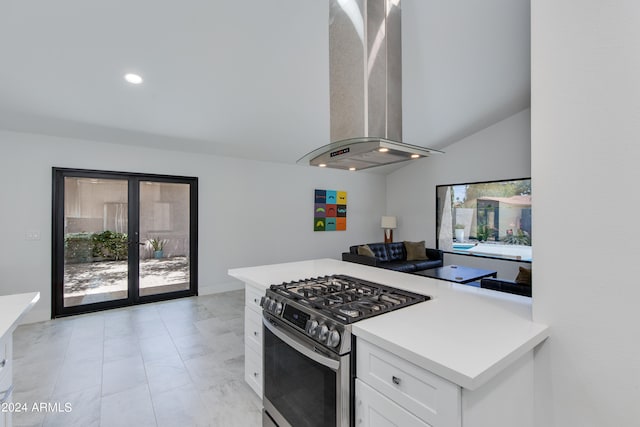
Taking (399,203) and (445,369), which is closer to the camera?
(445,369)

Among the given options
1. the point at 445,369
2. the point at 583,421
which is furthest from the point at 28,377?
the point at 583,421

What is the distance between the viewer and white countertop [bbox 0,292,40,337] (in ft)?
4.15

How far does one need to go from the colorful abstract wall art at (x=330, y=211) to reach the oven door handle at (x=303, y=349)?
4480 mm

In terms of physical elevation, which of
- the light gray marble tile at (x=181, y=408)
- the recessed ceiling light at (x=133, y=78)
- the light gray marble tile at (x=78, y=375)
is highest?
the recessed ceiling light at (x=133, y=78)

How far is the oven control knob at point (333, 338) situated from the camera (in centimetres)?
128

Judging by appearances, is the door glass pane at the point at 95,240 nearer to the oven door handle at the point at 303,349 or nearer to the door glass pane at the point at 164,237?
the door glass pane at the point at 164,237

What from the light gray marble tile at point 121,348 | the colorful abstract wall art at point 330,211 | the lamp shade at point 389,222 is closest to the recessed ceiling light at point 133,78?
the light gray marble tile at point 121,348

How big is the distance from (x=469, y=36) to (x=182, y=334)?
15.0 feet

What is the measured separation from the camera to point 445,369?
0.92 metres

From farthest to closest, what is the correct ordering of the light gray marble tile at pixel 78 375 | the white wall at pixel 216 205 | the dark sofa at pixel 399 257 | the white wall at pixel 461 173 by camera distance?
the dark sofa at pixel 399 257 → the white wall at pixel 461 173 → the white wall at pixel 216 205 → the light gray marble tile at pixel 78 375

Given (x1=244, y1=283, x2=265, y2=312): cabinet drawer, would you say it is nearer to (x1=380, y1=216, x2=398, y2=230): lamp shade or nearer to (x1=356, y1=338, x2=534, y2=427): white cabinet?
(x1=356, y1=338, x2=534, y2=427): white cabinet

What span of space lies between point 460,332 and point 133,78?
3.56m

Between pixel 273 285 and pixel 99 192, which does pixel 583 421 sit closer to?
pixel 273 285

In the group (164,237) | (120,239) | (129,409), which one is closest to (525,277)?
(129,409)
